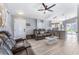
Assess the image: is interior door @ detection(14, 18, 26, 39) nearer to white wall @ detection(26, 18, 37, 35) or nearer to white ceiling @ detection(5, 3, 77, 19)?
white wall @ detection(26, 18, 37, 35)

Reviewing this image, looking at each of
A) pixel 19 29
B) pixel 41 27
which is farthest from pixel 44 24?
pixel 19 29

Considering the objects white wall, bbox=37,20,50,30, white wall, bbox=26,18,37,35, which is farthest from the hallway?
white wall, bbox=37,20,50,30

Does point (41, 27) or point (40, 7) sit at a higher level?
point (40, 7)

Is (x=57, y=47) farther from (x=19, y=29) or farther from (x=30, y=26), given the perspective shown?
(x=19, y=29)

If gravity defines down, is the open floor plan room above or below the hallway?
above

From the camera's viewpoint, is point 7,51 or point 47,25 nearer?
point 7,51

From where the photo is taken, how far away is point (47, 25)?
2.08m

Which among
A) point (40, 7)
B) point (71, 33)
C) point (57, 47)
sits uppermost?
point (40, 7)

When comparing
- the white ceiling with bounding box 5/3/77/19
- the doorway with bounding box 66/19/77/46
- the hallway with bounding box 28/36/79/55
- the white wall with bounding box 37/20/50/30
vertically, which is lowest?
the hallway with bounding box 28/36/79/55


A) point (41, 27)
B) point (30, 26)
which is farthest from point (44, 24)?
point (30, 26)

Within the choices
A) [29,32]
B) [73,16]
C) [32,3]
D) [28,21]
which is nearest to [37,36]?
[29,32]
